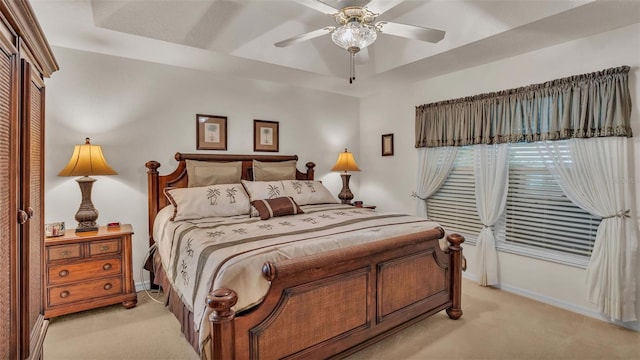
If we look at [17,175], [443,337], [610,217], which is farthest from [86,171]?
[610,217]

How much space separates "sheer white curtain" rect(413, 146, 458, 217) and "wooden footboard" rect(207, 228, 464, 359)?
143 cm

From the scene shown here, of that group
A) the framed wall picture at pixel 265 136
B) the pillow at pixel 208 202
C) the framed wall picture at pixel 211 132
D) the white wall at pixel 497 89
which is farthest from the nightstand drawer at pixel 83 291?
the white wall at pixel 497 89

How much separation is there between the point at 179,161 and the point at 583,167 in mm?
3796

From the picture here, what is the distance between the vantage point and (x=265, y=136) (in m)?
4.16

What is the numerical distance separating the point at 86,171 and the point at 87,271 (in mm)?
831

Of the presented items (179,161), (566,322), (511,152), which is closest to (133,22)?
(179,161)

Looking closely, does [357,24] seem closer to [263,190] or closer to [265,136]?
[263,190]

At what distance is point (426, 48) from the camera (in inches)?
128

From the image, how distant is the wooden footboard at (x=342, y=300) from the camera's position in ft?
5.36

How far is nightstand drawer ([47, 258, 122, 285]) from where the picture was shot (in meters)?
2.57

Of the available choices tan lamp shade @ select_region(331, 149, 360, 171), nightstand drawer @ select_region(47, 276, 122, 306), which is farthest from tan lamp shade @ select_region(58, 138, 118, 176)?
tan lamp shade @ select_region(331, 149, 360, 171)

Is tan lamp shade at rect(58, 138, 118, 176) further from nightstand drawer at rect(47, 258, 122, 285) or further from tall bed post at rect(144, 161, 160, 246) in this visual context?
nightstand drawer at rect(47, 258, 122, 285)

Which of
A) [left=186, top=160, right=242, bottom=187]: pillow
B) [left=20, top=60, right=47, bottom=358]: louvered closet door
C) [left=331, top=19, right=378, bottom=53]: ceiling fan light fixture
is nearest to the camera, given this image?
[left=20, top=60, right=47, bottom=358]: louvered closet door

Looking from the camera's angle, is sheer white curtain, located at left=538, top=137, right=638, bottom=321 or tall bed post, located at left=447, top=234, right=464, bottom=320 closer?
sheer white curtain, located at left=538, top=137, right=638, bottom=321
